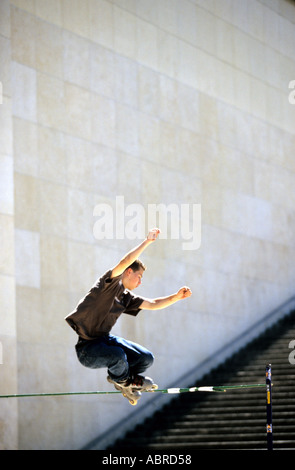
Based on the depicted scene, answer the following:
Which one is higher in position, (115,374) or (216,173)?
(216,173)

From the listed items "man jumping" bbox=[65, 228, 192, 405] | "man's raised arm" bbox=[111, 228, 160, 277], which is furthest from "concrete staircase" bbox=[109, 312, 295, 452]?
"man's raised arm" bbox=[111, 228, 160, 277]

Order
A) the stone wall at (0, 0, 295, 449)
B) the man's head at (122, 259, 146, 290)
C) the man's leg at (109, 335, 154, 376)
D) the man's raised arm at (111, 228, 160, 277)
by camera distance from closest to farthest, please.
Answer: the man's raised arm at (111, 228, 160, 277) → the man's head at (122, 259, 146, 290) → the man's leg at (109, 335, 154, 376) → the stone wall at (0, 0, 295, 449)

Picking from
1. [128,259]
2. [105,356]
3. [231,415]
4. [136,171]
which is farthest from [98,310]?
[136,171]

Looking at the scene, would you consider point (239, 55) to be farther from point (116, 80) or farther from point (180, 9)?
point (116, 80)

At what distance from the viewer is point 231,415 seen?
15.8m

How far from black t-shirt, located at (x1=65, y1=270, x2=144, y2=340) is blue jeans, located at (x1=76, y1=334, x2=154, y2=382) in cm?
11

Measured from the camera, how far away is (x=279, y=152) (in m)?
23.5

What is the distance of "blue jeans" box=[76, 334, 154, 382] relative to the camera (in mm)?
9539

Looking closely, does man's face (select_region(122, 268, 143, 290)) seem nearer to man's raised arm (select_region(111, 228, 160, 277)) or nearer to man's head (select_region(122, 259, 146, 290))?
man's head (select_region(122, 259, 146, 290))

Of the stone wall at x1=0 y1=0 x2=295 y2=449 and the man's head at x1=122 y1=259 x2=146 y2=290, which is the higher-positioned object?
the stone wall at x1=0 y1=0 x2=295 y2=449

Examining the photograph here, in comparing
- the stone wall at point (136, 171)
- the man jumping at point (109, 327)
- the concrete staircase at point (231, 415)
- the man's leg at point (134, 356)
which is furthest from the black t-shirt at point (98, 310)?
the stone wall at point (136, 171)
